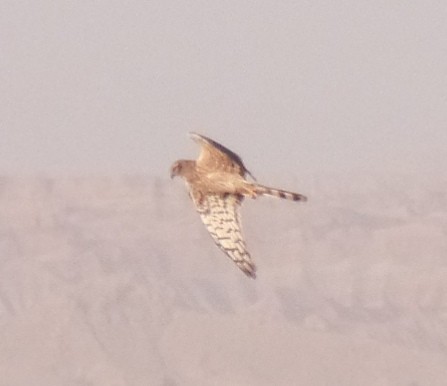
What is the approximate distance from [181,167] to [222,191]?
130 cm

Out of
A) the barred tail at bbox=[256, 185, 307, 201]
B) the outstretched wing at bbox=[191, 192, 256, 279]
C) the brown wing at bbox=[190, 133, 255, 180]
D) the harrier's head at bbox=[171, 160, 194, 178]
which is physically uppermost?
the barred tail at bbox=[256, 185, 307, 201]

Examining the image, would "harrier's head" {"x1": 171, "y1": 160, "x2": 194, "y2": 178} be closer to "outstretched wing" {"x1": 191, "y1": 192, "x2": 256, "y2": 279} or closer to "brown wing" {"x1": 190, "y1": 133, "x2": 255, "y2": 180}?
"brown wing" {"x1": 190, "y1": 133, "x2": 255, "y2": 180}

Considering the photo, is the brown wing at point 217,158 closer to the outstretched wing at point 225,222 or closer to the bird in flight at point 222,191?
the bird in flight at point 222,191

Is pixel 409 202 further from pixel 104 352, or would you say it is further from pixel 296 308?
pixel 104 352

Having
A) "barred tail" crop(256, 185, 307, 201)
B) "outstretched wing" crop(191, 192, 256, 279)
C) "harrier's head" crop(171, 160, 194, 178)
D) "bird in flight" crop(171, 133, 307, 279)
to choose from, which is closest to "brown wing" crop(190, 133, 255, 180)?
"bird in flight" crop(171, 133, 307, 279)

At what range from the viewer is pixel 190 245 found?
391 feet

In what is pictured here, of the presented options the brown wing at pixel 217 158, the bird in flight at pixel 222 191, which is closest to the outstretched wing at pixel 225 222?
the bird in flight at pixel 222 191

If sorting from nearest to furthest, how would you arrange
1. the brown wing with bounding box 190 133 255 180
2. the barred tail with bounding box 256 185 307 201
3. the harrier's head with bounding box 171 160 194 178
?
the barred tail with bounding box 256 185 307 201 → the brown wing with bounding box 190 133 255 180 → the harrier's head with bounding box 171 160 194 178

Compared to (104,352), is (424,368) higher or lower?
higher

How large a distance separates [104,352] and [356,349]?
15508mm

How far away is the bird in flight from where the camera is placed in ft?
62.1

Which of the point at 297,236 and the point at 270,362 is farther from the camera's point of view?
the point at 297,236

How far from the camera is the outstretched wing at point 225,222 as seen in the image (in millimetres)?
18859

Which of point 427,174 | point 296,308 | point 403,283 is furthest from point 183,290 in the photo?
point 427,174
